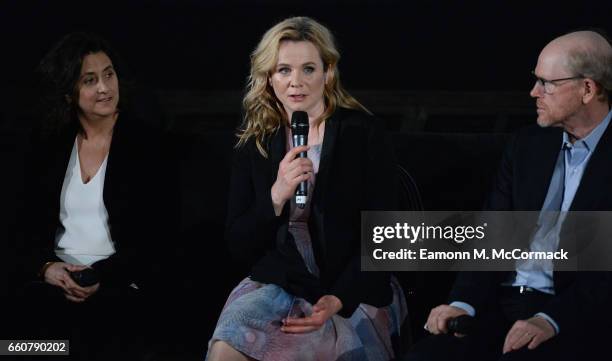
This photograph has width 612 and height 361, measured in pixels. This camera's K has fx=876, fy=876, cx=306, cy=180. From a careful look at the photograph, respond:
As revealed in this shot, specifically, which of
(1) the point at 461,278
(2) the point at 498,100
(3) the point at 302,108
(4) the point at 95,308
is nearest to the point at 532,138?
(1) the point at 461,278

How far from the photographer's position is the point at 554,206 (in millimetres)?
2566

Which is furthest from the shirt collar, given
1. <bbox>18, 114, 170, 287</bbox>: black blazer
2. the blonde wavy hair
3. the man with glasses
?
<bbox>18, 114, 170, 287</bbox>: black blazer

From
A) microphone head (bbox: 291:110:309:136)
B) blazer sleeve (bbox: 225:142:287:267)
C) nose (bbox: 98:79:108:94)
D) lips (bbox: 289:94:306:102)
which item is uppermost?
nose (bbox: 98:79:108:94)

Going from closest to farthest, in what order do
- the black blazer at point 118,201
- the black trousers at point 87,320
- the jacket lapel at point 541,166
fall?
the jacket lapel at point 541,166 < the black trousers at point 87,320 < the black blazer at point 118,201

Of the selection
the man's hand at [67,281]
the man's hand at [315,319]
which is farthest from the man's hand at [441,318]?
the man's hand at [67,281]

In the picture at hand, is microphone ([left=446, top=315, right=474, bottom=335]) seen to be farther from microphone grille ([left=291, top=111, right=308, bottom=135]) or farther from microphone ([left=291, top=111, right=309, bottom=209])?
microphone grille ([left=291, top=111, right=308, bottom=135])

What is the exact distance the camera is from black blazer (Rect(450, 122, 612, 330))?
2402mm

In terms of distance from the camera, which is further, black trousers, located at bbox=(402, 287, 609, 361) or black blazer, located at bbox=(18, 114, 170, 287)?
black blazer, located at bbox=(18, 114, 170, 287)

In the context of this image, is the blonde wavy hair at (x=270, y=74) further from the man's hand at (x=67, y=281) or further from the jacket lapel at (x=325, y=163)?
the man's hand at (x=67, y=281)

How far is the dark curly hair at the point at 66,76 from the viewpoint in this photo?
303 centimetres

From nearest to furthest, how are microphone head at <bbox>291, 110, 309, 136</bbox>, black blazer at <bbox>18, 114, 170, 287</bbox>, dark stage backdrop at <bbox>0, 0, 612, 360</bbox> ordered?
microphone head at <bbox>291, 110, 309, 136</bbox>
black blazer at <bbox>18, 114, 170, 287</bbox>
dark stage backdrop at <bbox>0, 0, 612, 360</bbox>

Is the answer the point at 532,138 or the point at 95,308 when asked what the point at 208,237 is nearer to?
the point at 95,308

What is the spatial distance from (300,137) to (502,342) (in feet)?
2.73

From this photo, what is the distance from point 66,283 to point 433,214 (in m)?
1.32
